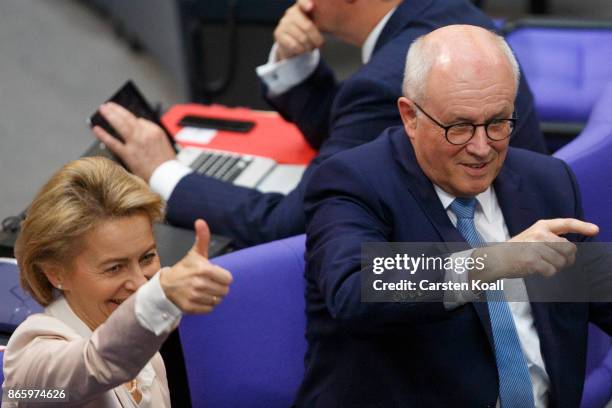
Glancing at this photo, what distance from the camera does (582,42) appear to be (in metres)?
3.79

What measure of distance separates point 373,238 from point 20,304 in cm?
77

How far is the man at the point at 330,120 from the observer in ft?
8.02

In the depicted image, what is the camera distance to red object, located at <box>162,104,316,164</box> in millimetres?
3023

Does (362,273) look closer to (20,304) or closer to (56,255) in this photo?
(56,255)

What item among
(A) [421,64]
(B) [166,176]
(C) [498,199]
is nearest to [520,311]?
(C) [498,199]

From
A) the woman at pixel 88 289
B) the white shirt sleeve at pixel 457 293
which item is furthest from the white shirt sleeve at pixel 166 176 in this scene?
the white shirt sleeve at pixel 457 293

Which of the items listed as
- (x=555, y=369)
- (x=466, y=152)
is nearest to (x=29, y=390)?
(x=466, y=152)

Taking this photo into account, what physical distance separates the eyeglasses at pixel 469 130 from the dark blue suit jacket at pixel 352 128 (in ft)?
1.68

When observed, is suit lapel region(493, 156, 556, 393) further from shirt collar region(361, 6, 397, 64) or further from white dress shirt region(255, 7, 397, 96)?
white dress shirt region(255, 7, 397, 96)

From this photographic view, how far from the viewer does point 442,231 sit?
1.96 metres

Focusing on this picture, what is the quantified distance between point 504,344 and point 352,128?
2.32 feet

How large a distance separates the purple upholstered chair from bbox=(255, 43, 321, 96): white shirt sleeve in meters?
0.83

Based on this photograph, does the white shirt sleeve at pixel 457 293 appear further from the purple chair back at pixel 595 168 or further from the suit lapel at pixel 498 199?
the purple chair back at pixel 595 168

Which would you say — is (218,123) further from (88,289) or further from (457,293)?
(457,293)
